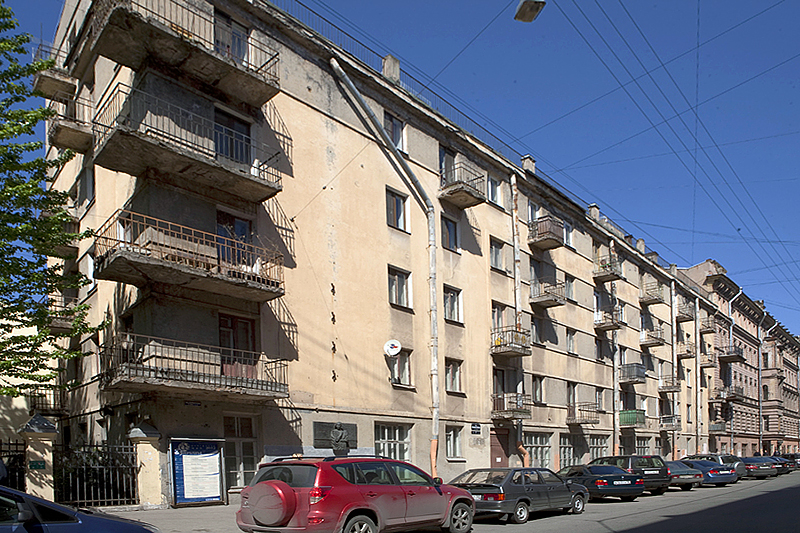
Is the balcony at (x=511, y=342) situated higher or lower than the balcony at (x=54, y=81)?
lower

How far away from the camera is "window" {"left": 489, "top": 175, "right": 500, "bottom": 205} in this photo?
30259 mm

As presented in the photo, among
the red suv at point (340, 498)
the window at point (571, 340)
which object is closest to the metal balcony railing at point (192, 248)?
the red suv at point (340, 498)

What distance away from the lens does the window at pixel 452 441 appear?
2493 centimetres

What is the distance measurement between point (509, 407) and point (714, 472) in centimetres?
1098

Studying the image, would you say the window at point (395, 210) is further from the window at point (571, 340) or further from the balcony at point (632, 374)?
the balcony at point (632, 374)

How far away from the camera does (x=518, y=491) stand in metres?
15.8

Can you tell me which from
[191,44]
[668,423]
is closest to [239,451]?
[191,44]

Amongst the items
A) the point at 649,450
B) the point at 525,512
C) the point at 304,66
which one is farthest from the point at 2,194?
the point at 649,450

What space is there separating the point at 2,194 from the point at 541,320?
23315 millimetres

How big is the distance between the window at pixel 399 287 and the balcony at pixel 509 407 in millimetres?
6407

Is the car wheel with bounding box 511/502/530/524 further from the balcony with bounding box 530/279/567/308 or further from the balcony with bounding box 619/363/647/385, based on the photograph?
the balcony with bounding box 619/363/647/385

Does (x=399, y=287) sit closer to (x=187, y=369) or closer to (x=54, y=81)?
(x=187, y=369)

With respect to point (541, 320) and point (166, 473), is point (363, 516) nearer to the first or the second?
point (166, 473)

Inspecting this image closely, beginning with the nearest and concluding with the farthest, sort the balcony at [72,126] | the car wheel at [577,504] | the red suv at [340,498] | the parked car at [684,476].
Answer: the red suv at [340,498] → the car wheel at [577,504] → the balcony at [72,126] → the parked car at [684,476]
